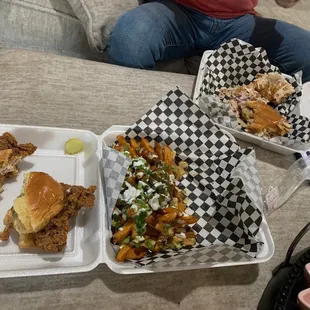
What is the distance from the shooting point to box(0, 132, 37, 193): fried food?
86 cm

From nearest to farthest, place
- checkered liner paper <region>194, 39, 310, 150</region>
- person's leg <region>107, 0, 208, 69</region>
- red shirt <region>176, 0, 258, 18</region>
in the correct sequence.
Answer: checkered liner paper <region>194, 39, 310, 150</region>, person's leg <region>107, 0, 208, 69</region>, red shirt <region>176, 0, 258, 18</region>

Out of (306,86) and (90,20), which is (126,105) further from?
(306,86)

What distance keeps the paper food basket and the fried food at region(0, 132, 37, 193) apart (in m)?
0.03

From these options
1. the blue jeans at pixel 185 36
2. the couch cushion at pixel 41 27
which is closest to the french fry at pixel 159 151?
the blue jeans at pixel 185 36

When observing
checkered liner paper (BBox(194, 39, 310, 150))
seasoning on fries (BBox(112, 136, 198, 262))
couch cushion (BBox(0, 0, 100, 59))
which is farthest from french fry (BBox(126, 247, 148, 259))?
couch cushion (BBox(0, 0, 100, 59))

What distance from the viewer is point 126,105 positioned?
117cm

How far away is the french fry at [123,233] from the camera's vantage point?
2.69 ft

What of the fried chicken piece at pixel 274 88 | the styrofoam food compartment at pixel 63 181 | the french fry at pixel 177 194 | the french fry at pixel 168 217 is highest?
the fried chicken piece at pixel 274 88

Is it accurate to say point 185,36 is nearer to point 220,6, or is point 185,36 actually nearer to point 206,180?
point 220,6

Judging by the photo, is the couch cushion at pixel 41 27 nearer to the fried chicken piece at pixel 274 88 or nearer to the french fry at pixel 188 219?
the fried chicken piece at pixel 274 88

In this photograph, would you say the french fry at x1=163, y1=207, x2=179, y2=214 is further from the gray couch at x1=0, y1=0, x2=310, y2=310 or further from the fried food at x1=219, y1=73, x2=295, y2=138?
the fried food at x1=219, y1=73, x2=295, y2=138

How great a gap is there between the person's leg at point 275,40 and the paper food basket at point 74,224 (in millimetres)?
740

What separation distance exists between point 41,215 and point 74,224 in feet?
0.42

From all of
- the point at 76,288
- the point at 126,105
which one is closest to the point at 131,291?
the point at 76,288
